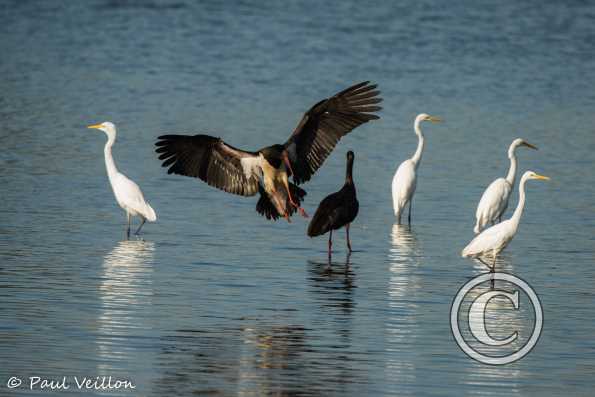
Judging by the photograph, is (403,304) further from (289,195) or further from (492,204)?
(492,204)

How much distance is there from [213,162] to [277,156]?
68 centimetres

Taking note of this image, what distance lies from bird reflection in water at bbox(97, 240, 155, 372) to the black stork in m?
1.00

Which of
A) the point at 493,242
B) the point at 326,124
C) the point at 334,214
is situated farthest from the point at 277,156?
the point at 493,242

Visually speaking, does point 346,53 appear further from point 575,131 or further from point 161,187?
point 161,187

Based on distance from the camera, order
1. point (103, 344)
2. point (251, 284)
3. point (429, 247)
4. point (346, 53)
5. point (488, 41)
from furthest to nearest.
Result: point (488, 41) → point (346, 53) → point (429, 247) → point (251, 284) → point (103, 344)

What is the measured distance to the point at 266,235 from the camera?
14.9m

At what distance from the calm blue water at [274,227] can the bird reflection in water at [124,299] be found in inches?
1.2

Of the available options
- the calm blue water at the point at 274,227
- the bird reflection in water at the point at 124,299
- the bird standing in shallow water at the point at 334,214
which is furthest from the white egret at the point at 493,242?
the bird reflection in water at the point at 124,299

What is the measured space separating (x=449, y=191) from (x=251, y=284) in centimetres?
677

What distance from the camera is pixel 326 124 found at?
13.0m

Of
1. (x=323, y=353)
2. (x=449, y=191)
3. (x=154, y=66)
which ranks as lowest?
(x=323, y=353)

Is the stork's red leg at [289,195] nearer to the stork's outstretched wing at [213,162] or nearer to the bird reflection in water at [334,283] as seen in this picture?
the stork's outstretched wing at [213,162]

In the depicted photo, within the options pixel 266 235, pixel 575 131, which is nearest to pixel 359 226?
pixel 266 235

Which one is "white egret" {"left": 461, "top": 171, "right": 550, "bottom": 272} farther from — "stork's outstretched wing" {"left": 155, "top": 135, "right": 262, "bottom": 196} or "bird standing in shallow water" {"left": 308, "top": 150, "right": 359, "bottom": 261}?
"stork's outstretched wing" {"left": 155, "top": 135, "right": 262, "bottom": 196}
